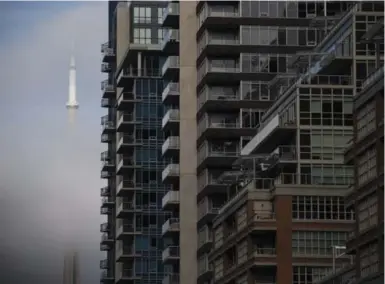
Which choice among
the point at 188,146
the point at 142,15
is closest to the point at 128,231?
the point at 142,15

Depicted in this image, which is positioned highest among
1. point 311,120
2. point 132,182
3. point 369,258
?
point 132,182

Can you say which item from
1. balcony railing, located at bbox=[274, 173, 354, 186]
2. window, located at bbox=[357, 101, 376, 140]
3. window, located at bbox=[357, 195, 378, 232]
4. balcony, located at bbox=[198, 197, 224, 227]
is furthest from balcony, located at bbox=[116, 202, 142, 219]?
window, located at bbox=[357, 101, 376, 140]

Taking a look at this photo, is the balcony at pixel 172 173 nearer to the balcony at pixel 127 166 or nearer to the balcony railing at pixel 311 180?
the balcony at pixel 127 166

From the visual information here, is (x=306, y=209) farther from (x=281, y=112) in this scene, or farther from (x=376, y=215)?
(x=376, y=215)

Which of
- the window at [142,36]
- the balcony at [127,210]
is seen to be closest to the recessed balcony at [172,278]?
the balcony at [127,210]

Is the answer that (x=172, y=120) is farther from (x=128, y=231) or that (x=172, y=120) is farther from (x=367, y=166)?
(x=367, y=166)

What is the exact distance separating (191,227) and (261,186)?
34.5 metres

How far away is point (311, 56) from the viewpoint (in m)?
113

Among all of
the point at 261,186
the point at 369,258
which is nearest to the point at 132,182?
the point at 261,186

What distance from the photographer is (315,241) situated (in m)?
110

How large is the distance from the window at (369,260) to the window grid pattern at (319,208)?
20870 mm

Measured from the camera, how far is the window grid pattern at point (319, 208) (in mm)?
110000

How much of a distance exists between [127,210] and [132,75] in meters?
A: 16.6

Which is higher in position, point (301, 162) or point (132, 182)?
point (132, 182)
